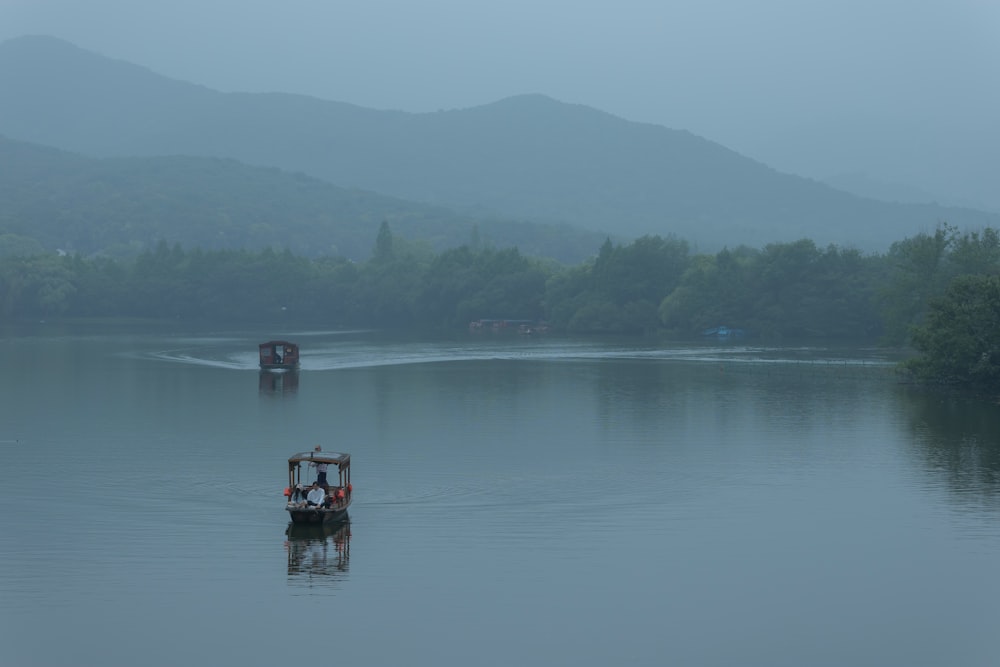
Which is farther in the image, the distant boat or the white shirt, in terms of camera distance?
the distant boat

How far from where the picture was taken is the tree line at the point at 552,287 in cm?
11860

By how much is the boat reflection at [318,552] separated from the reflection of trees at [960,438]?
2033cm

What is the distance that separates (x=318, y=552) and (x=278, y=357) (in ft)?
167

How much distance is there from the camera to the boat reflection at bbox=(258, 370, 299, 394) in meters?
72.0

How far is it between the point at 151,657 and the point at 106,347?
85.7 m

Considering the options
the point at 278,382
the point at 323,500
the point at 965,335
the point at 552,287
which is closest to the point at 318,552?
the point at 323,500

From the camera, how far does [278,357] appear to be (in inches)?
3258

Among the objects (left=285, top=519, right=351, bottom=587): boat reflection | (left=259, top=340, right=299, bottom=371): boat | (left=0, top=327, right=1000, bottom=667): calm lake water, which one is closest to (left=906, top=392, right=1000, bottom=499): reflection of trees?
(left=0, top=327, right=1000, bottom=667): calm lake water

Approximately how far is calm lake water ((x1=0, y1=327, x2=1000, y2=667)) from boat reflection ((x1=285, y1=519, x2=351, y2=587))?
0.11 m

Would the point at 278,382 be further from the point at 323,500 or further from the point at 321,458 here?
the point at 323,500

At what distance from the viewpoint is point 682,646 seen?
86.4 feet

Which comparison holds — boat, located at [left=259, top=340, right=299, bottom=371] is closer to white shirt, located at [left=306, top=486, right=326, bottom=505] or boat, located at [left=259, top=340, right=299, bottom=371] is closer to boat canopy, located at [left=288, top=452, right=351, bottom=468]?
boat canopy, located at [left=288, top=452, right=351, bottom=468]

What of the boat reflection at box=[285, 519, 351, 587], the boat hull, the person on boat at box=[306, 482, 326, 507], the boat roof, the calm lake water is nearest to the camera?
the calm lake water

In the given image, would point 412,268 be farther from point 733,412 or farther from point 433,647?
point 433,647
